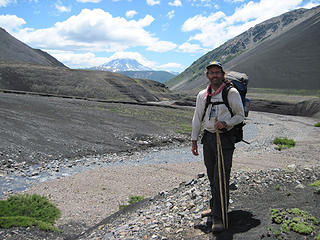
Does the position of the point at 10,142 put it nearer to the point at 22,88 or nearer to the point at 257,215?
the point at 257,215

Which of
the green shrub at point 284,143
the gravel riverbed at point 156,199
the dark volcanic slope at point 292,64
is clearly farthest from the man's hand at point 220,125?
the dark volcanic slope at point 292,64

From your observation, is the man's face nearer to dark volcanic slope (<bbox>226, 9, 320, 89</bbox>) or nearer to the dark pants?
the dark pants

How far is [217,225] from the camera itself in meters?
5.81

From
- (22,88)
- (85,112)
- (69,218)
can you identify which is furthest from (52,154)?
(22,88)

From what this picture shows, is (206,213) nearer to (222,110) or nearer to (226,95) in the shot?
(222,110)

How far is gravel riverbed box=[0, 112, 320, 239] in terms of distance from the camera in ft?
21.7

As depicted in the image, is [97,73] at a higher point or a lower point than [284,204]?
higher

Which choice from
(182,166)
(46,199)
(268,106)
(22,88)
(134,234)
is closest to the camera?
(134,234)

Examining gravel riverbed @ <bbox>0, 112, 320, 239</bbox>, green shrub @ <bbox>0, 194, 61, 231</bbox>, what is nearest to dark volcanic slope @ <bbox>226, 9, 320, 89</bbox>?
gravel riverbed @ <bbox>0, 112, 320, 239</bbox>

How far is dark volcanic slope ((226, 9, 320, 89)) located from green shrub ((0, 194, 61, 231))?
90.1 meters

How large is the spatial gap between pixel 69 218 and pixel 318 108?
63649mm

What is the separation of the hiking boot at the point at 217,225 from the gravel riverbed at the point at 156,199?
18cm

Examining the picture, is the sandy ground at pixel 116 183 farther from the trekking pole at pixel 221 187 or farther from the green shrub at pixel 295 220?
the green shrub at pixel 295 220

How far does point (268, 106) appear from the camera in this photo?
75938 millimetres
